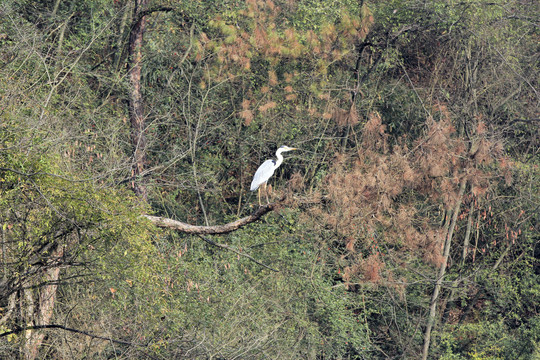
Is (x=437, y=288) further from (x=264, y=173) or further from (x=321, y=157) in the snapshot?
(x=264, y=173)

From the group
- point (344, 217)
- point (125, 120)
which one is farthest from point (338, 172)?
point (125, 120)

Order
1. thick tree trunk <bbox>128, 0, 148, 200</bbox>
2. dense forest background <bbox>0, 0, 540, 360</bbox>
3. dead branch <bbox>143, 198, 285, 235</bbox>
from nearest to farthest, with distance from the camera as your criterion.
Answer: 1. dead branch <bbox>143, 198, 285, 235</bbox>
2. dense forest background <bbox>0, 0, 540, 360</bbox>
3. thick tree trunk <bbox>128, 0, 148, 200</bbox>

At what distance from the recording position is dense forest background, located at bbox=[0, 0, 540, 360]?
1091cm

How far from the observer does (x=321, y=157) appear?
1371cm

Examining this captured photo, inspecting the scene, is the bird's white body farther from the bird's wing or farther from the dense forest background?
the dense forest background

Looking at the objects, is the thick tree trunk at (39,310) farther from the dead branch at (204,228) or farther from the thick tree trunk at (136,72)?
the thick tree trunk at (136,72)

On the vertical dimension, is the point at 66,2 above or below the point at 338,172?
above

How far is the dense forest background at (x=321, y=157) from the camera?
10.9m

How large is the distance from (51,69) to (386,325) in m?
7.15

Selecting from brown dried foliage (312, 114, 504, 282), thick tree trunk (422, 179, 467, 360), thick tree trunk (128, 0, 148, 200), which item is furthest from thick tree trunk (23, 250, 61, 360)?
thick tree trunk (422, 179, 467, 360)

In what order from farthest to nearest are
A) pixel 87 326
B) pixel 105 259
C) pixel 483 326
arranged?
1. pixel 483 326
2. pixel 87 326
3. pixel 105 259

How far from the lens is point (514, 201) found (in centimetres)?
1341

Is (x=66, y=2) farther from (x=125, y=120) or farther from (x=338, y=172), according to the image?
(x=338, y=172)

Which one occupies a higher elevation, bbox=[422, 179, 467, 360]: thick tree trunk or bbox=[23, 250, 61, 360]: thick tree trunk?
bbox=[23, 250, 61, 360]: thick tree trunk
